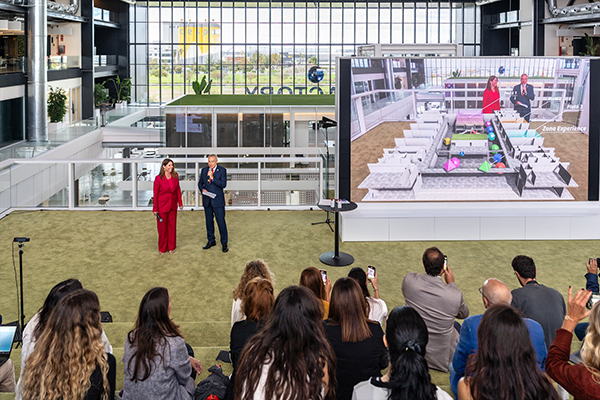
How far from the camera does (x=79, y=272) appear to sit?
6.59 m

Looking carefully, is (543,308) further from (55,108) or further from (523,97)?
(55,108)

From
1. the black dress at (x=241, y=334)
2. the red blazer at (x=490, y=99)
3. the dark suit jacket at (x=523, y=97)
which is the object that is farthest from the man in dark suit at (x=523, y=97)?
the black dress at (x=241, y=334)

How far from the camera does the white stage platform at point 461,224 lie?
25.5 feet

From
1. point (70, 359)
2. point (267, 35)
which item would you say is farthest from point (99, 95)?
point (70, 359)

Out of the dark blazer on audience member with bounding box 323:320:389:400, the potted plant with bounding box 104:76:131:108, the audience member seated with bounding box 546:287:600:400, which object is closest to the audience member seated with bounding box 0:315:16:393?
the dark blazer on audience member with bounding box 323:320:389:400

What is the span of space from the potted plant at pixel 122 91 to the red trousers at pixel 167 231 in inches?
1111

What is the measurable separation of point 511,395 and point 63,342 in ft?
5.93

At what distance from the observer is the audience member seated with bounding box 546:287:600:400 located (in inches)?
85.8

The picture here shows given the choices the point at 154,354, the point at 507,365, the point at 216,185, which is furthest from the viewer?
the point at 216,185

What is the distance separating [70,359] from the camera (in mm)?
2465

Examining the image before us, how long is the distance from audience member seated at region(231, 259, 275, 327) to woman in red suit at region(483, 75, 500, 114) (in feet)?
16.0

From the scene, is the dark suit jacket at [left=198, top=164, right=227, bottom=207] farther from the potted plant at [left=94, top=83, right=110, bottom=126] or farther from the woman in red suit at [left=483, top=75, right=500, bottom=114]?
the potted plant at [left=94, top=83, right=110, bottom=126]

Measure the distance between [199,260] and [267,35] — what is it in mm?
28141

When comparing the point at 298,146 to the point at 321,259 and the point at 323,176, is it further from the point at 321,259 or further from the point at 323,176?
the point at 321,259
